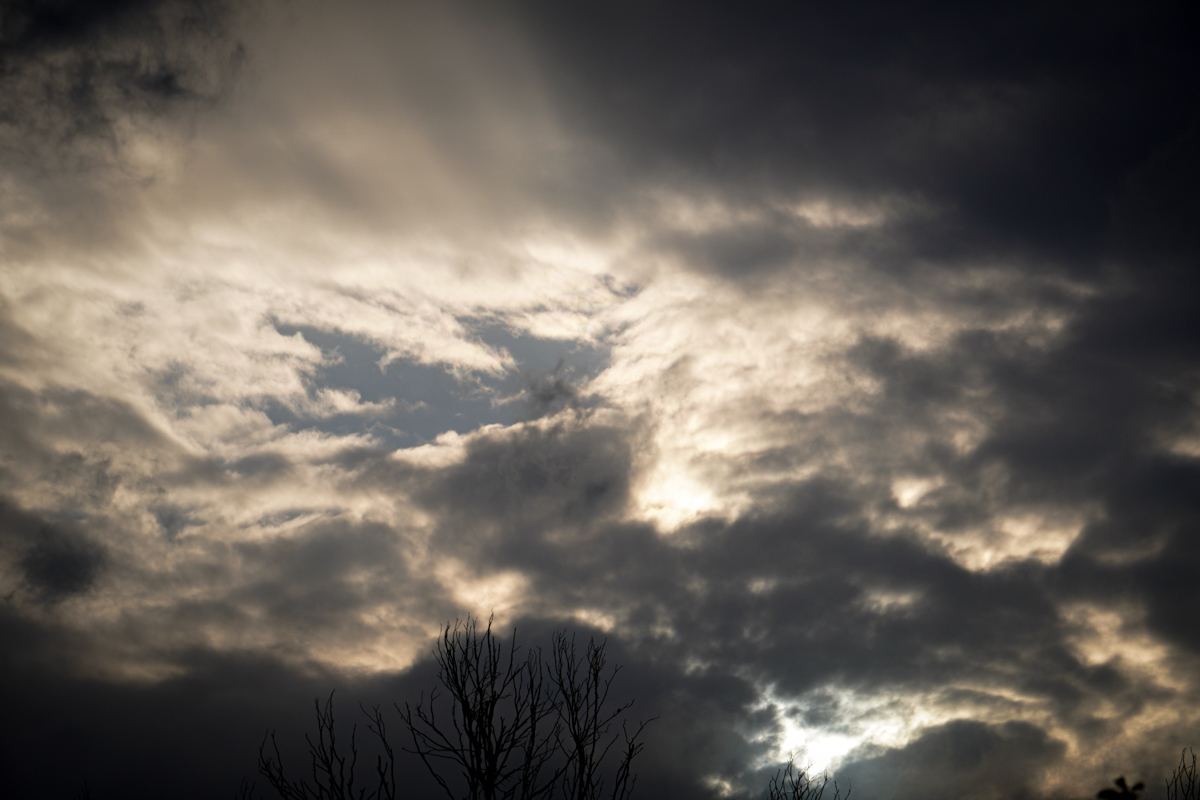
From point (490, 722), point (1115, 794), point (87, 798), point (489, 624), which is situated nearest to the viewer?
point (1115, 794)

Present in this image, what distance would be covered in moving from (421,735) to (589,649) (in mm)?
3351

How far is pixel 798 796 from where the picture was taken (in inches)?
539

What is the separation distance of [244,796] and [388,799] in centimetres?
454

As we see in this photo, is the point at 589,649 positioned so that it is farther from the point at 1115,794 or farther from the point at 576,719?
the point at 1115,794

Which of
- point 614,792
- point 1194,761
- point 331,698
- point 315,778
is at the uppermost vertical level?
point 331,698

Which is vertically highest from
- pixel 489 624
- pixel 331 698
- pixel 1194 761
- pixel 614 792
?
pixel 489 624

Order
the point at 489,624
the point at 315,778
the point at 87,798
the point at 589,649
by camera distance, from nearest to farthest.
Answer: the point at 315,778
the point at 489,624
the point at 589,649
the point at 87,798

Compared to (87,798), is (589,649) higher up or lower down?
higher up

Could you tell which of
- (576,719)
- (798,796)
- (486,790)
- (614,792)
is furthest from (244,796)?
(798,796)

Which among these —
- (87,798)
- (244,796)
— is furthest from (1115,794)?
(87,798)

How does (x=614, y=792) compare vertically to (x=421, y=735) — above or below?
below

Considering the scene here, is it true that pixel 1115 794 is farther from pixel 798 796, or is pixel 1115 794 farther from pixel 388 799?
pixel 798 796

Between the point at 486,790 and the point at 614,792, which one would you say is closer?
the point at 486,790

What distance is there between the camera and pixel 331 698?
30.5 ft
